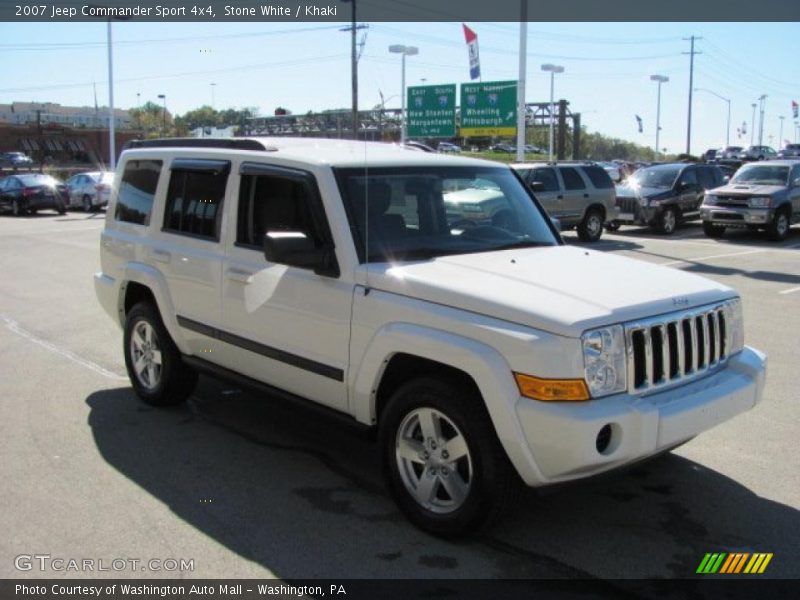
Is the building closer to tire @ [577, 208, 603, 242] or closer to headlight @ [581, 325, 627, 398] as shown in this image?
tire @ [577, 208, 603, 242]

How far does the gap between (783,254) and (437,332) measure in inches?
592

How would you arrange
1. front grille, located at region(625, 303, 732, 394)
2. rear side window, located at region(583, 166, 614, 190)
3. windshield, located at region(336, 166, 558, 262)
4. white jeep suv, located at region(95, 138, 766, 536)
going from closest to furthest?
white jeep suv, located at region(95, 138, 766, 536), front grille, located at region(625, 303, 732, 394), windshield, located at region(336, 166, 558, 262), rear side window, located at region(583, 166, 614, 190)

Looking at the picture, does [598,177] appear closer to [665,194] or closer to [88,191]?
[665,194]

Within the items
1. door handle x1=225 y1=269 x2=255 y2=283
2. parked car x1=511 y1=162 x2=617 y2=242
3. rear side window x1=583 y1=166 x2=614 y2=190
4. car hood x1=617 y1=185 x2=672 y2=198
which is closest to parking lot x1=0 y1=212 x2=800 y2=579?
door handle x1=225 y1=269 x2=255 y2=283

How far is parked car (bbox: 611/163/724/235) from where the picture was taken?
2108 cm

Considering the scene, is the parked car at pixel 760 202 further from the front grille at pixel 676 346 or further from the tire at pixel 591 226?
the front grille at pixel 676 346

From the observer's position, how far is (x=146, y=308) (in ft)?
20.0

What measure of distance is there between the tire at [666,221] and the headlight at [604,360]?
1849cm

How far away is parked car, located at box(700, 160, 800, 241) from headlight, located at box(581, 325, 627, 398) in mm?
17341

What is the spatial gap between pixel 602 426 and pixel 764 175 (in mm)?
19253

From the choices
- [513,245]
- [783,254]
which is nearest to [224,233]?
[513,245]

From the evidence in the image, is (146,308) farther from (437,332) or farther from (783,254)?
(783,254)

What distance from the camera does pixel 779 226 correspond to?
63.2 ft

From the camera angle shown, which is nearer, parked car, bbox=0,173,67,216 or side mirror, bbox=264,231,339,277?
side mirror, bbox=264,231,339,277
